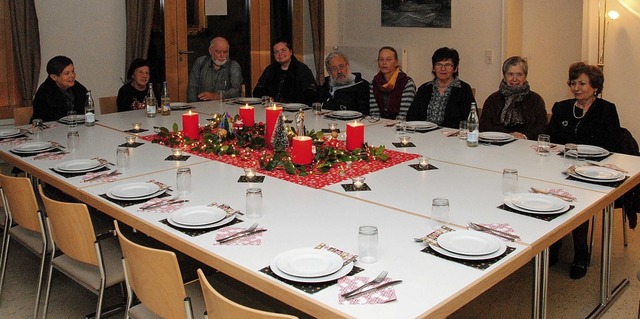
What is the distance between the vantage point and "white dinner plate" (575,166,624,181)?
2.83 m

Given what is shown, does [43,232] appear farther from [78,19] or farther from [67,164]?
[78,19]

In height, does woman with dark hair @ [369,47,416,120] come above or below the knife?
above

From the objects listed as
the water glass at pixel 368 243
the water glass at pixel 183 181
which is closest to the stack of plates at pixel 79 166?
the water glass at pixel 183 181

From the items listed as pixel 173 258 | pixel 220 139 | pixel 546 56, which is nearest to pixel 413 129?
pixel 220 139

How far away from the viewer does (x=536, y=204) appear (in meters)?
2.49

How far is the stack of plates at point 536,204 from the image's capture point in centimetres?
240

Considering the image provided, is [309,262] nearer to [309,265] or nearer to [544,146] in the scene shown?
Result: [309,265]

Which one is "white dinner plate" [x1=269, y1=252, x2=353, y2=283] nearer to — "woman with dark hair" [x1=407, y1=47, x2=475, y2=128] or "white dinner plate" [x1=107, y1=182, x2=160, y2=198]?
"white dinner plate" [x1=107, y1=182, x2=160, y2=198]

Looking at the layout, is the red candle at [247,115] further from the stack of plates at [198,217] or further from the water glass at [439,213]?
the water glass at [439,213]

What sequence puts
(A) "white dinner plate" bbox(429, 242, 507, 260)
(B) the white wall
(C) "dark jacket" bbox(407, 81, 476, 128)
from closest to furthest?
(A) "white dinner plate" bbox(429, 242, 507, 260), (C) "dark jacket" bbox(407, 81, 476, 128), (B) the white wall

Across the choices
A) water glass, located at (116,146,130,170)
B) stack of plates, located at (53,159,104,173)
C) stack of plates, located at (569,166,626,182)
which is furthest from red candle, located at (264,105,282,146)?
stack of plates, located at (569,166,626,182)

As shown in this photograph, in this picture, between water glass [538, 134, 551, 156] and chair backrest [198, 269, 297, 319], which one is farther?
water glass [538, 134, 551, 156]

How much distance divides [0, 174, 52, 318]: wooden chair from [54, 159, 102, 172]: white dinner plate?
0.76 feet

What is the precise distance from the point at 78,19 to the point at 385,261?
495 cm
